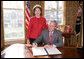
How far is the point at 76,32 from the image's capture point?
4516mm

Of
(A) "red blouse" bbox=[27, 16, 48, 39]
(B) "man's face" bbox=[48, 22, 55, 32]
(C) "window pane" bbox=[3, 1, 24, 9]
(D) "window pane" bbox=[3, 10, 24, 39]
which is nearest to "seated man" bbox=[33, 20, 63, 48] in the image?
(B) "man's face" bbox=[48, 22, 55, 32]

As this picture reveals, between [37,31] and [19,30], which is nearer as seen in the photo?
[37,31]

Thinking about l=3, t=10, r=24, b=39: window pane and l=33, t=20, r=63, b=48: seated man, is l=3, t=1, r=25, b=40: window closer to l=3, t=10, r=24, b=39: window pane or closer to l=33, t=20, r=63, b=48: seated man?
l=3, t=10, r=24, b=39: window pane

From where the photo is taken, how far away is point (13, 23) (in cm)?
437

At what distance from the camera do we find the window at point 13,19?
423 centimetres

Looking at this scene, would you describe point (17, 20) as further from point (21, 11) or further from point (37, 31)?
point (37, 31)

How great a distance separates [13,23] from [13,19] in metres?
0.17

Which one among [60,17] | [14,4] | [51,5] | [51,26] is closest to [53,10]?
[51,5]

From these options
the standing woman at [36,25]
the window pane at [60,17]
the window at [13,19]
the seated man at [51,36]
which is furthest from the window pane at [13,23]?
the seated man at [51,36]

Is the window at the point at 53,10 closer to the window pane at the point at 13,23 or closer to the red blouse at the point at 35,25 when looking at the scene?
the window pane at the point at 13,23

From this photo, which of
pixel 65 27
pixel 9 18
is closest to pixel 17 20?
pixel 9 18

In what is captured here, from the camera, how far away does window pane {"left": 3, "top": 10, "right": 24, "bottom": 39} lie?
14.0ft

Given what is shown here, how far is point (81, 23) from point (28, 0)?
2.51m

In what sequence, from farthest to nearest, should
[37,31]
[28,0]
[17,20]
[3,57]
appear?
1. [17,20]
2. [28,0]
3. [37,31]
4. [3,57]
